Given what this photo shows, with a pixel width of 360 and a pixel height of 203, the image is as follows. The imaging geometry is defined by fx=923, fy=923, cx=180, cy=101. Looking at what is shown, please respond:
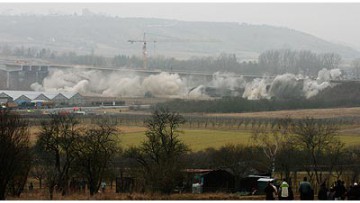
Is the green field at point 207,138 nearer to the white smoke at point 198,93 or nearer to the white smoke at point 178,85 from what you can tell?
the white smoke at point 178,85

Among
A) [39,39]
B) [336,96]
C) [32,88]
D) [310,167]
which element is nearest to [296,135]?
[310,167]

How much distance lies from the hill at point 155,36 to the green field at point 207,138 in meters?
85.3

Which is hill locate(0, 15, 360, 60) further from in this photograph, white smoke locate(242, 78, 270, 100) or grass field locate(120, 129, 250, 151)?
grass field locate(120, 129, 250, 151)

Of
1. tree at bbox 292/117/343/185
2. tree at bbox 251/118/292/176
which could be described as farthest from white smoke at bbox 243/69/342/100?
tree at bbox 292/117/343/185

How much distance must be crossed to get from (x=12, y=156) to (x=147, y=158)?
634 cm

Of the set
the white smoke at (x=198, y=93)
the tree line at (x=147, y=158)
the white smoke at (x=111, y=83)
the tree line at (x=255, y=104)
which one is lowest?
the tree line at (x=147, y=158)

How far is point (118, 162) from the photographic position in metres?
23.5

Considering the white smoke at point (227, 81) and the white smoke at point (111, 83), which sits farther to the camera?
the white smoke at point (227, 81)

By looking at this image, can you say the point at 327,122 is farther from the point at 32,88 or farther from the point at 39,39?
the point at 39,39

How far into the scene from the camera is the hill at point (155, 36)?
129500 millimetres

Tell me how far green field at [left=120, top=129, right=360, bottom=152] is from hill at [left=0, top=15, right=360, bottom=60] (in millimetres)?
85336

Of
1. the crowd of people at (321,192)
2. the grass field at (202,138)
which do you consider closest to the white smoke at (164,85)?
the grass field at (202,138)

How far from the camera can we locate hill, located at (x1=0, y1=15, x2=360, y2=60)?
5098 inches

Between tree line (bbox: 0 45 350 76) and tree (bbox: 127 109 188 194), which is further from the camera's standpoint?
tree line (bbox: 0 45 350 76)
